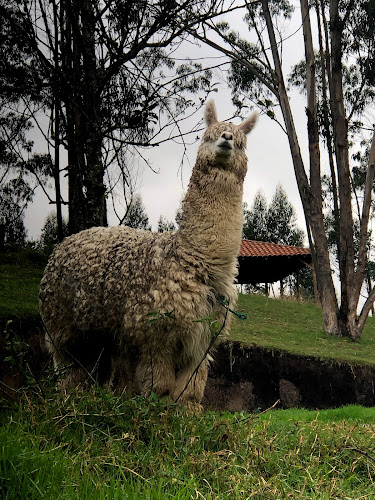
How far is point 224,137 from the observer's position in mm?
4582

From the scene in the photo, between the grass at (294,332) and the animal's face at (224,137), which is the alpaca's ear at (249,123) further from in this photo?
the grass at (294,332)

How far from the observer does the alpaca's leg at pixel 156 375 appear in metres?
4.37

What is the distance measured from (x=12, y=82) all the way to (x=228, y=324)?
6.61 meters

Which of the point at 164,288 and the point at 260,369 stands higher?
the point at 164,288

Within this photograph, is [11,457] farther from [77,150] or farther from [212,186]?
[77,150]

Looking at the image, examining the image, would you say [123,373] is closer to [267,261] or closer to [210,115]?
[210,115]

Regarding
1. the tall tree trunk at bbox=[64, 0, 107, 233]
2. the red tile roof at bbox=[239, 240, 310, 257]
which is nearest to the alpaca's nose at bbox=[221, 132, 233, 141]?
the tall tree trunk at bbox=[64, 0, 107, 233]

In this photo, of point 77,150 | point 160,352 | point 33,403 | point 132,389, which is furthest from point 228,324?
point 77,150

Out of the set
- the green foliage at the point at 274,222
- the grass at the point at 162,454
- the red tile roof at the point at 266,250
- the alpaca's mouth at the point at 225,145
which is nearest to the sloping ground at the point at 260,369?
the grass at the point at 162,454

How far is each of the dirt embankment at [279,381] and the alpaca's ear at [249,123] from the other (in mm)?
3502

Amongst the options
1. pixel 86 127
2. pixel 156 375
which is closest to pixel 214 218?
pixel 156 375

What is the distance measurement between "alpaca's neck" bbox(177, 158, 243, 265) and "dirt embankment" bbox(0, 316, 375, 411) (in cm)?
324

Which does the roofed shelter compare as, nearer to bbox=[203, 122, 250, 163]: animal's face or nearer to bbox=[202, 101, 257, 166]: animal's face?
bbox=[202, 101, 257, 166]: animal's face

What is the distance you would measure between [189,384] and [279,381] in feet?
13.4
